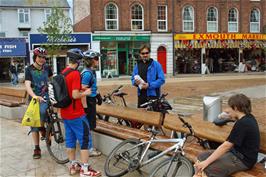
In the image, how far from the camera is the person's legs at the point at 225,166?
3.80 meters

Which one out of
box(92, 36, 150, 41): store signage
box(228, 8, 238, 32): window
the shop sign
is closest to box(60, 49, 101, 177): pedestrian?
the shop sign

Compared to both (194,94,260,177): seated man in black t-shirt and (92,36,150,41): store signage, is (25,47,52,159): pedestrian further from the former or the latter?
(92,36,150,41): store signage

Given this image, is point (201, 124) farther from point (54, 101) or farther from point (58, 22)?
point (58, 22)

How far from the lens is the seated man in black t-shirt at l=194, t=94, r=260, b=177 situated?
3.68 m

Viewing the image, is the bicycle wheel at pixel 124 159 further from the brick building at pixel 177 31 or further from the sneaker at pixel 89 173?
the brick building at pixel 177 31

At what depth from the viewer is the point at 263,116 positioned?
1016 cm

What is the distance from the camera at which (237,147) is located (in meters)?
3.81

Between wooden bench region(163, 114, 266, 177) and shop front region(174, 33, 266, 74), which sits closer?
wooden bench region(163, 114, 266, 177)

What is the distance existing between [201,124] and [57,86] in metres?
1.97

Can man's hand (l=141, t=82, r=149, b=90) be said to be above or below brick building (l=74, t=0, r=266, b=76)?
below

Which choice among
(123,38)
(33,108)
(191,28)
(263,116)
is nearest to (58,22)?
(123,38)

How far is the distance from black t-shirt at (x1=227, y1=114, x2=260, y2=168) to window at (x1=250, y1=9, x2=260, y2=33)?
3662cm

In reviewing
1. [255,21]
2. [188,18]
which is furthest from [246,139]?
[255,21]

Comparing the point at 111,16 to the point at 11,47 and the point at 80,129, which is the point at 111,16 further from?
the point at 80,129
